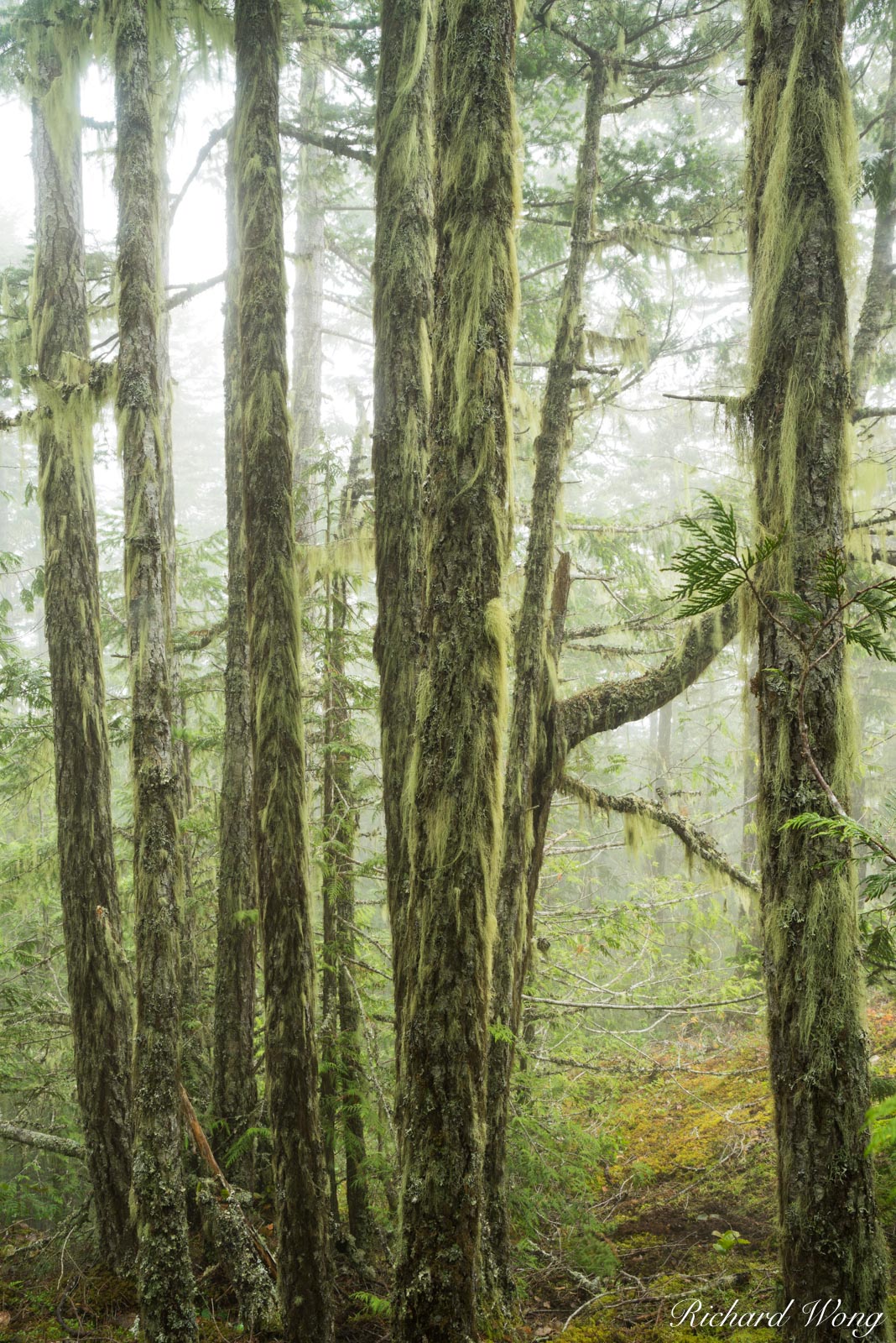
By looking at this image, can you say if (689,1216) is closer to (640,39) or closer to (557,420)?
(557,420)

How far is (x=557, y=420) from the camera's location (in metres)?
6.00

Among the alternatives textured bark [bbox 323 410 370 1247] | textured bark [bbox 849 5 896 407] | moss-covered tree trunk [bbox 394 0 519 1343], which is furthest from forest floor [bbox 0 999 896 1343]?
textured bark [bbox 849 5 896 407]

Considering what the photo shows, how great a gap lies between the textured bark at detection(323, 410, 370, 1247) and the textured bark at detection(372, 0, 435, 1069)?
67.1 inches

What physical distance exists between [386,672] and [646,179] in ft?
17.3

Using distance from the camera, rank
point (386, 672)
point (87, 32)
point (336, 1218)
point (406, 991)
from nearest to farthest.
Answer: point (406, 991)
point (386, 672)
point (336, 1218)
point (87, 32)

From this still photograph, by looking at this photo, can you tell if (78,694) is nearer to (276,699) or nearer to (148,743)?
(148,743)

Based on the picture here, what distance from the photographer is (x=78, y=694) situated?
263 inches

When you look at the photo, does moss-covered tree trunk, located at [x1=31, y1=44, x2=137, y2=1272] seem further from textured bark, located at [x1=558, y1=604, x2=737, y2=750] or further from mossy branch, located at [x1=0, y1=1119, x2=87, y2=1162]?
textured bark, located at [x1=558, y1=604, x2=737, y2=750]

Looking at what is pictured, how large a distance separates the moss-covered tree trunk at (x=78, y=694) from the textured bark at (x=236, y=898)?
734 mm

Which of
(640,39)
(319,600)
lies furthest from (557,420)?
(640,39)

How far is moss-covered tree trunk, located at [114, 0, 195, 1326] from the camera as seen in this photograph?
4.28 meters

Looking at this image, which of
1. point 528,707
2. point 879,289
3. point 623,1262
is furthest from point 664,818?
point 879,289

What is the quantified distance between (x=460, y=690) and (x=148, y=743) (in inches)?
80.8

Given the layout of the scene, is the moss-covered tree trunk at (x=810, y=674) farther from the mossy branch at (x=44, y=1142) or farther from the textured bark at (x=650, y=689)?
the mossy branch at (x=44, y=1142)
